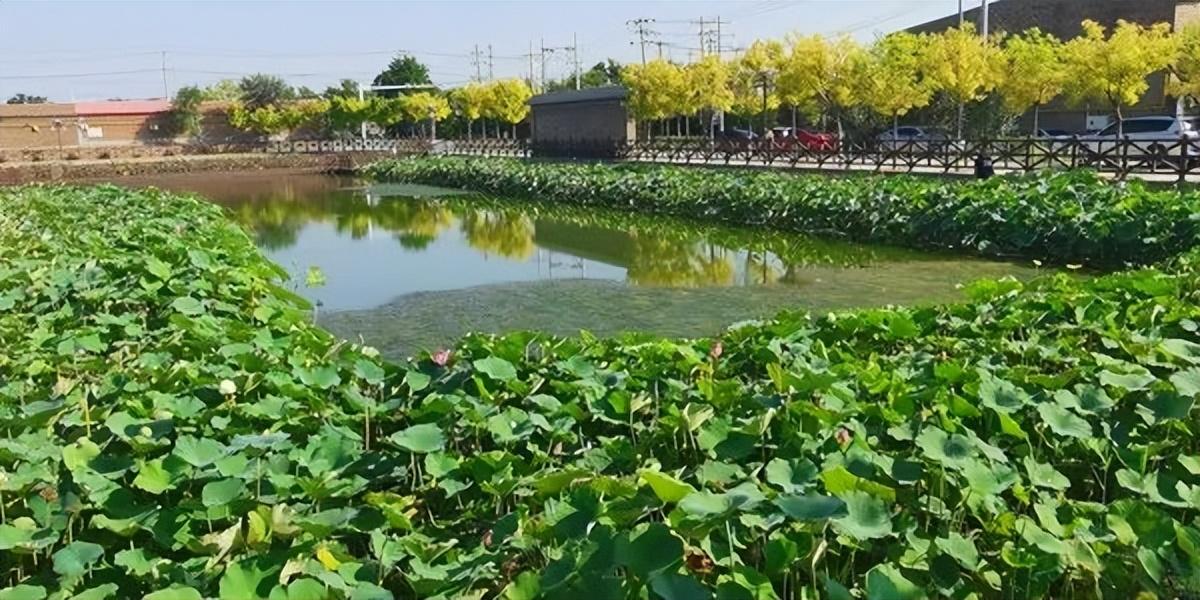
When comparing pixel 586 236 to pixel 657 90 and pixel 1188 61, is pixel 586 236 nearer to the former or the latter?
pixel 1188 61

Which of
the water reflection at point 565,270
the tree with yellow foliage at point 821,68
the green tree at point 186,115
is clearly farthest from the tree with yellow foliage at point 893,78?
the green tree at point 186,115

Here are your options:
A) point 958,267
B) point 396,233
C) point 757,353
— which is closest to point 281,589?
point 757,353

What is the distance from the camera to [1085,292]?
5.35 meters

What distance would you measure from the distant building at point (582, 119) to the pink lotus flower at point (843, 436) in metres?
28.0

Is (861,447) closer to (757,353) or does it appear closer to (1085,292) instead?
(757,353)

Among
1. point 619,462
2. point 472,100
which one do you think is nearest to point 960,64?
point 619,462

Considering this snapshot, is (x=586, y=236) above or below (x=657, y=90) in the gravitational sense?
below

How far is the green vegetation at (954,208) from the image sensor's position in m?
11.0

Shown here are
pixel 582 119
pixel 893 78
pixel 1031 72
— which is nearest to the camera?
pixel 1031 72

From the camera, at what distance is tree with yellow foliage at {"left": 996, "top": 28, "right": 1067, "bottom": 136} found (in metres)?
22.1

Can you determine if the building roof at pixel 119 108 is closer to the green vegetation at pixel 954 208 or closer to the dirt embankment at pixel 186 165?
the dirt embankment at pixel 186 165

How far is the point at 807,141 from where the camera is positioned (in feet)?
93.4

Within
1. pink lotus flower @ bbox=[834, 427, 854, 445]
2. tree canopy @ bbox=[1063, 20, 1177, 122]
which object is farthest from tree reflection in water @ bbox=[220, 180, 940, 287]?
tree canopy @ bbox=[1063, 20, 1177, 122]

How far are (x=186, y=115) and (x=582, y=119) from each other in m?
23.4
